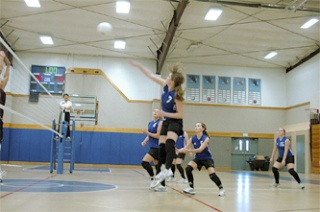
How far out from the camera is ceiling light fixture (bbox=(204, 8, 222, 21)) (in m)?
14.5

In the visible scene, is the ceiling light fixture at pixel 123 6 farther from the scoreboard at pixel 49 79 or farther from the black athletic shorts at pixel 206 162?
the black athletic shorts at pixel 206 162

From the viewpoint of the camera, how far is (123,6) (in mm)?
14688

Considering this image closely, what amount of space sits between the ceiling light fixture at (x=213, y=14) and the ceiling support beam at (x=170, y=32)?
1.34 m

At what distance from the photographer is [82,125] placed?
19406 mm

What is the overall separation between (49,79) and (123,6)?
786 cm

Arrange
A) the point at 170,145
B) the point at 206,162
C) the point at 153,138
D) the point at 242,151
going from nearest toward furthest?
the point at 170,145
the point at 206,162
the point at 153,138
the point at 242,151

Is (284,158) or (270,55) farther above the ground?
(270,55)

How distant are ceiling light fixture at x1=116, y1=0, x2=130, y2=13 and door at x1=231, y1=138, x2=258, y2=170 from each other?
11.4 meters

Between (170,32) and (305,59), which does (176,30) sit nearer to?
(170,32)

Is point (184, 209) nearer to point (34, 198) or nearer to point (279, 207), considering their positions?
point (279, 207)

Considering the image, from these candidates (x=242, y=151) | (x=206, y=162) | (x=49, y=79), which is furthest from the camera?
(x=242, y=151)

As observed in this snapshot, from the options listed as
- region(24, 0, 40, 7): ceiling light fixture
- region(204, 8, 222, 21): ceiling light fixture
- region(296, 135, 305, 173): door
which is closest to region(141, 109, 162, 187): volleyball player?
region(204, 8, 222, 21): ceiling light fixture

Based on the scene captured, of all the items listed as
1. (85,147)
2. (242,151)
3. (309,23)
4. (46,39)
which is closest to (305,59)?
(309,23)

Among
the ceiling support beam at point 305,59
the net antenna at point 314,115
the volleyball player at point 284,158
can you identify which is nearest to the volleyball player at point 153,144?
the volleyball player at point 284,158
